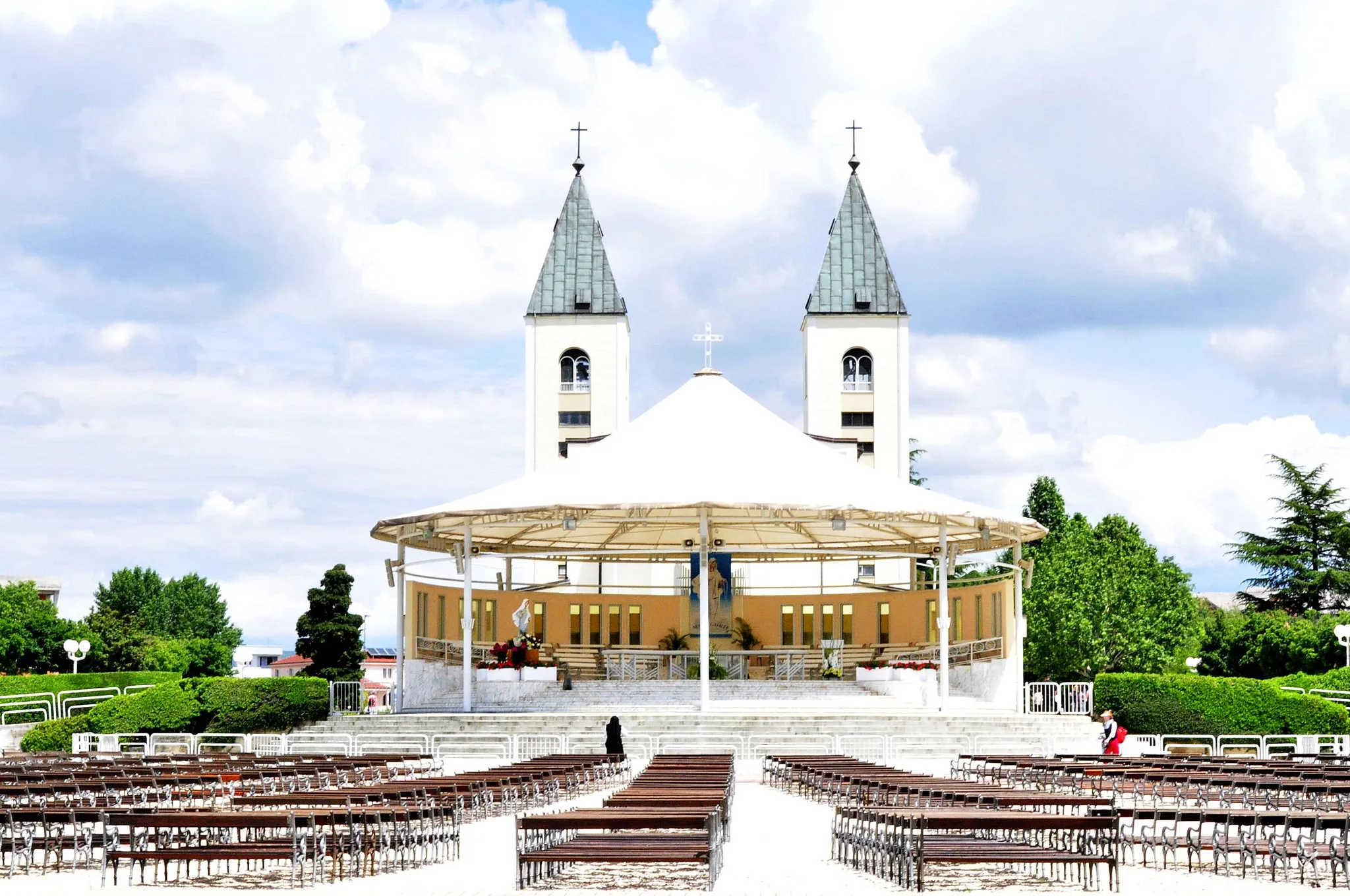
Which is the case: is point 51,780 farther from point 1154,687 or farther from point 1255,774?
point 1154,687

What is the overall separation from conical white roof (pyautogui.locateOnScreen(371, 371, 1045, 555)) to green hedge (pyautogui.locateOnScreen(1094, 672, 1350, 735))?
4155mm

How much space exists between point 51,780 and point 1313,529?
57.4 metres

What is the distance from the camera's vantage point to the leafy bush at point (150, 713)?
31375 mm

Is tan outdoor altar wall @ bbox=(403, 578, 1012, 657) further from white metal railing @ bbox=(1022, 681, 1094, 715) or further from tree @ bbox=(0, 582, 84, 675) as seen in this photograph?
tree @ bbox=(0, 582, 84, 675)

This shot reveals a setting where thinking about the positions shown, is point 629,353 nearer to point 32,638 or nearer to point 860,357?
point 860,357

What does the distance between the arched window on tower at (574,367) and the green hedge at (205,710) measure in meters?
35.3

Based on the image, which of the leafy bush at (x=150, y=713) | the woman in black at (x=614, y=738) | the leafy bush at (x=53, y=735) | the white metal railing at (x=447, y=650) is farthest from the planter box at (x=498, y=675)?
the woman in black at (x=614, y=738)

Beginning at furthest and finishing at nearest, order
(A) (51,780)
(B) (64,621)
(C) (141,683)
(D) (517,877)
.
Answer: (B) (64,621)
(C) (141,683)
(A) (51,780)
(D) (517,877)

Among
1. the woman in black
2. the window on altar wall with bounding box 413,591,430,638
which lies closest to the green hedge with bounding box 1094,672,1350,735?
the woman in black

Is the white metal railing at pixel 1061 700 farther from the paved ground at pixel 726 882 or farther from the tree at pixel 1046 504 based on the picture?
the tree at pixel 1046 504

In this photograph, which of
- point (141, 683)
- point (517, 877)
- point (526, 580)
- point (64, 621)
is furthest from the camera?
point (64, 621)

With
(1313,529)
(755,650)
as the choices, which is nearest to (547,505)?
(755,650)

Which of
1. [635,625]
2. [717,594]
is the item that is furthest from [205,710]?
[717,594]

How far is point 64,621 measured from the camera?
67.2 m
